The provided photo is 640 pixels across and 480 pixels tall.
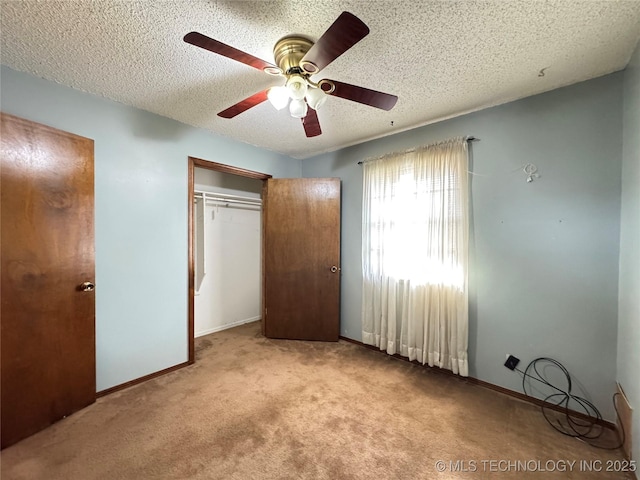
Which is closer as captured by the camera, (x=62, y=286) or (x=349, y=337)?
(x=62, y=286)

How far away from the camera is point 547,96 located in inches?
77.3

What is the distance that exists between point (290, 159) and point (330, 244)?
139 cm

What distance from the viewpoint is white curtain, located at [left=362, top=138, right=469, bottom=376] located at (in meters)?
2.29

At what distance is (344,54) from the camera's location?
5.25 ft

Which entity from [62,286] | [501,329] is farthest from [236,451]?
[501,329]

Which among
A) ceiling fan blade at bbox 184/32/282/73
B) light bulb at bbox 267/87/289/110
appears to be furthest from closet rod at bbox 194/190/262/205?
ceiling fan blade at bbox 184/32/282/73

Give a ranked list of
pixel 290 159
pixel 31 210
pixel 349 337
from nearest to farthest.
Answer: pixel 31 210 → pixel 349 337 → pixel 290 159

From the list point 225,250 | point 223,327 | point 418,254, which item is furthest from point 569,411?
point 225,250

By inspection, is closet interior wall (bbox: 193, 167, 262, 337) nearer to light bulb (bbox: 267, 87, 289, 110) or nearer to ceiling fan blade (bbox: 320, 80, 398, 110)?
light bulb (bbox: 267, 87, 289, 110)

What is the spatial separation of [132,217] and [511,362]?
3.39 metres

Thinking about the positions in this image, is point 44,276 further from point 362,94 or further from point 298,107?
point 362,94

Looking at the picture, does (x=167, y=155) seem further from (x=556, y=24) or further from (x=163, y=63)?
(x=556, y=24)

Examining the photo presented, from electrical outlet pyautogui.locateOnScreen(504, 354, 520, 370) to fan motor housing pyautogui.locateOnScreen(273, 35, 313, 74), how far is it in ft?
8.58

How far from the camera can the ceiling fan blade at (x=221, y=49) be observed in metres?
1.08
